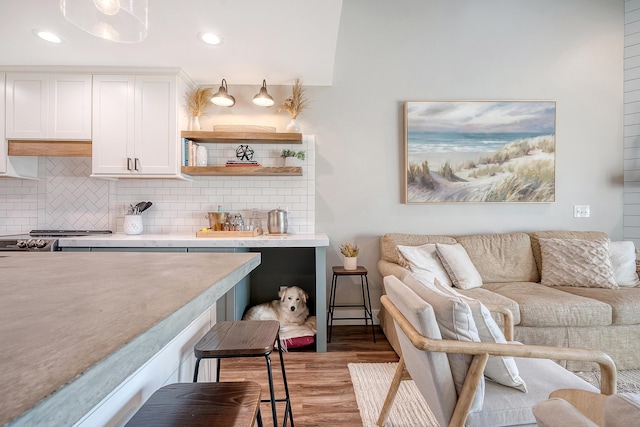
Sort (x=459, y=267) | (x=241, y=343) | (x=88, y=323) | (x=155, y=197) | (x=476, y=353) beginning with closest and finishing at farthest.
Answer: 1. (x=88, y=323)
2. (x=476, y=353)
3. (x=241, y=343)
4. (x=459, y=267)
5. (x=155, y=197)

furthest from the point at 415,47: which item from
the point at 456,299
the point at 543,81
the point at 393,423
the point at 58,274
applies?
the point at 58,274

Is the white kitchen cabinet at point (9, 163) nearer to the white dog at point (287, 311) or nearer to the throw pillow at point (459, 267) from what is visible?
Answer: the white dog at point (287, 311)

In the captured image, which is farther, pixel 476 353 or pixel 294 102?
pixel 294 102

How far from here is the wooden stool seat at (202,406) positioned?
30.3 inches

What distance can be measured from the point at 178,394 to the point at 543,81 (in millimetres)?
4199

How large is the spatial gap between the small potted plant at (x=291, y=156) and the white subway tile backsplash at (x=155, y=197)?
0.13 m

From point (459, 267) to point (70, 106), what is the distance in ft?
12.2

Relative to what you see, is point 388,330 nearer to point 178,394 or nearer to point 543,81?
point 178,394

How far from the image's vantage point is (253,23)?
2.20 m

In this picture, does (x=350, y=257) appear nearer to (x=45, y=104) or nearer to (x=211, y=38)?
(x=211, y=38)

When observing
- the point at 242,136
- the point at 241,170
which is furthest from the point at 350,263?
the point at 242,136

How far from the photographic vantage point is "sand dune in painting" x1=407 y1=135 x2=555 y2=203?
3.27 metres

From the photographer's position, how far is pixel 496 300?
225cm

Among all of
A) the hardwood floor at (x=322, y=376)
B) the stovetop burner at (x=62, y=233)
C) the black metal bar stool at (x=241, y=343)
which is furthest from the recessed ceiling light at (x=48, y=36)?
the hardwood floor at (x=322, y=376)
